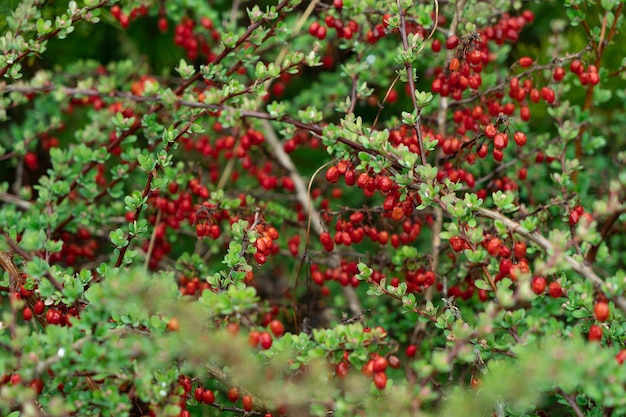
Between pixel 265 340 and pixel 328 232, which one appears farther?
pixel 328 232

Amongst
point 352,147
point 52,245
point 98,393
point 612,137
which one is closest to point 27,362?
point 98,393

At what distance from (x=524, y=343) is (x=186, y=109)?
3.61 ft

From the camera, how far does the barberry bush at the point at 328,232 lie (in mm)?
1241

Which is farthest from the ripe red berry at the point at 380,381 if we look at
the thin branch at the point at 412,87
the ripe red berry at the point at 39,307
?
the ripe red berry at the point at 39,307

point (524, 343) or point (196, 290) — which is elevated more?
point (524, 343)

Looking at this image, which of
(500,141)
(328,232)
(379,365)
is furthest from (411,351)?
(500,141)

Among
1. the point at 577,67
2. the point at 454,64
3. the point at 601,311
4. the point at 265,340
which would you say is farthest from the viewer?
the point at 577,67

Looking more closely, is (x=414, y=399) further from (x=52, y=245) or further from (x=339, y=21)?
(x=339, y=21)

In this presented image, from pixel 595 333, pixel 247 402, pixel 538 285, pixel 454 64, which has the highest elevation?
pixel 454 64

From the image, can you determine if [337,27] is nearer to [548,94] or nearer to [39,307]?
[548,94]

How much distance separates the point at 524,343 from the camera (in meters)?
1.29

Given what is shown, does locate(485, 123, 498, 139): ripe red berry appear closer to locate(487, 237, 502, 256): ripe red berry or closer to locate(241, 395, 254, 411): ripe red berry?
locate(487, 237, 502, 256): ripe red berry

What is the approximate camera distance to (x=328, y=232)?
6.25 ft

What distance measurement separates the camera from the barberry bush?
1.24 meters
